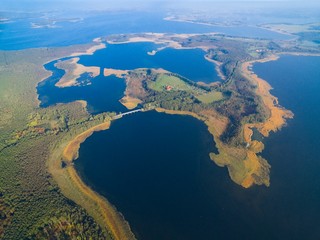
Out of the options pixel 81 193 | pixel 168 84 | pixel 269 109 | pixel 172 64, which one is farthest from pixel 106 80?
pixel 81 193

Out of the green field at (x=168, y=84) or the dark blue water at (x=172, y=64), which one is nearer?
the green field at (x=168, y=84)

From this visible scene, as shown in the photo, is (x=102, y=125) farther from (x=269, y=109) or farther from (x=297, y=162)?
(x=269, y=109)

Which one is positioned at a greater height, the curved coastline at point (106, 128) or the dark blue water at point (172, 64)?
the curved coastline at point (106, 128)

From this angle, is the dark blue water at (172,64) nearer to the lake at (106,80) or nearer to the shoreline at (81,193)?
the lake at (106,80)

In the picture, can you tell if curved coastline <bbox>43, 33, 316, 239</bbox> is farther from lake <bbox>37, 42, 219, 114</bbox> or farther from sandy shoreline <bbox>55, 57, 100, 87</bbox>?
sandy shoreline <bbox>55, 57, 100, 87</bbox>

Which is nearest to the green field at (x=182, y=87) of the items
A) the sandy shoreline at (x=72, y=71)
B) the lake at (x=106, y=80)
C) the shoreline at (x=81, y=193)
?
the lake at (x=106, y=80)
